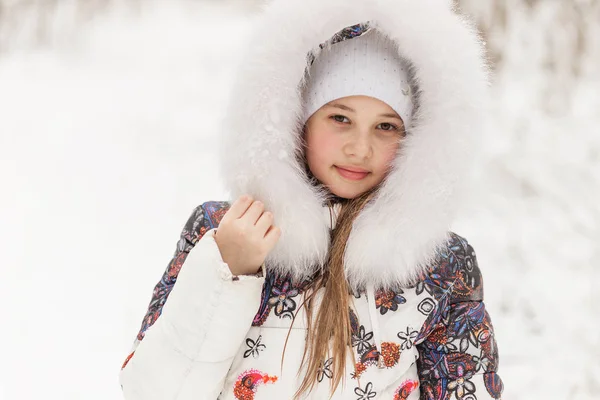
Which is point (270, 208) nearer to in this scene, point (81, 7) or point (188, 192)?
point (188, 192)

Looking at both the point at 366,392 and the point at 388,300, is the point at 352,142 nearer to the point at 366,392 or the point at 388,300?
the point at 388,300

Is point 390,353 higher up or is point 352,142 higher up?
point 352,142

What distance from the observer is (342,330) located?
104 centimetres

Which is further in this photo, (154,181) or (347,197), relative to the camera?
(154,181)

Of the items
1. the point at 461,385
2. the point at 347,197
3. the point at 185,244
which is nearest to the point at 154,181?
the point at 185,244

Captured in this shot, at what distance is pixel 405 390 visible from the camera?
110cm

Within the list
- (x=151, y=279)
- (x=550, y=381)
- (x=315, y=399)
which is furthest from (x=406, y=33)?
(x=151, y=279)

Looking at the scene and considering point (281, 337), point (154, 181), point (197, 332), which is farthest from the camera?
point (154, 181)

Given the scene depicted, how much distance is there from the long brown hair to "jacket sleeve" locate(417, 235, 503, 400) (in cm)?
16

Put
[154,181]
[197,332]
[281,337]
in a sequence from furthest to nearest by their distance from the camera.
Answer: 1. [154,181]
2. [281,337]
3. [197,332]

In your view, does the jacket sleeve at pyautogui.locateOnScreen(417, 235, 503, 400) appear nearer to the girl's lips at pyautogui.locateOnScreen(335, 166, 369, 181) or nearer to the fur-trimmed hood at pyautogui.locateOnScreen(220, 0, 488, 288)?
the fur-trimmed hood at pyautogui.locateOnScreen(220, 0, 488, 288)

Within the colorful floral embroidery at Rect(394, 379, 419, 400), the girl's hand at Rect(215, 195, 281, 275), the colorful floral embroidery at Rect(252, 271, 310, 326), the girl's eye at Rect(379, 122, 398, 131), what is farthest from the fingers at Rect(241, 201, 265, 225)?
the colorful floral embroidery at Rect(394, 379, 419, 400)

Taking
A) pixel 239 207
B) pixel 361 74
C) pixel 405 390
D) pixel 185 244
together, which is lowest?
pixel 405 390

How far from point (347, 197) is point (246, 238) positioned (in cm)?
23
